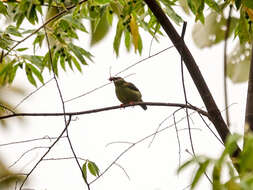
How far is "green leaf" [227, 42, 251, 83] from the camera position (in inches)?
206

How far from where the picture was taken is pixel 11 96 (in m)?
7.33

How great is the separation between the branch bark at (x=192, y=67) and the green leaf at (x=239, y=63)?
6.40 feet

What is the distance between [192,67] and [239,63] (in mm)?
2090

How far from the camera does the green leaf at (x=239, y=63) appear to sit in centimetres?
523

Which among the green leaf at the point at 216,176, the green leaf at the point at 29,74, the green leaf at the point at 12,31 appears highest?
the green leaf at the point at 12,31

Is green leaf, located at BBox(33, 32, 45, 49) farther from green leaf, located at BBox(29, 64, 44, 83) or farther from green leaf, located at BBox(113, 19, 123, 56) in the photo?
green leaf, located at BBox(113, 19, 123, 56)

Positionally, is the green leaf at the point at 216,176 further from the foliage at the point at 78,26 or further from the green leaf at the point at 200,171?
the foliage at the point at 78,26

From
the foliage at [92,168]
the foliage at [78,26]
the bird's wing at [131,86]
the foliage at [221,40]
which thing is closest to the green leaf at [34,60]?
the foliage at [78,26]

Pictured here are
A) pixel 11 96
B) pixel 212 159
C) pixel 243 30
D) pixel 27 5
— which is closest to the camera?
pixel 212 159

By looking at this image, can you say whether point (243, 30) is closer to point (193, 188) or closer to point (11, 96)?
point (193, 188)

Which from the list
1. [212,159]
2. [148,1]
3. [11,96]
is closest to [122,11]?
[148,1]

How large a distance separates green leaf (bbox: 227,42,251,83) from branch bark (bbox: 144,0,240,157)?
6.40 ft

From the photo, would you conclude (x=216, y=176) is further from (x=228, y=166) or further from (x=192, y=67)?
(x=192, y=67)

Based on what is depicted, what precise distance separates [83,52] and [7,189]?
1.30 meters
